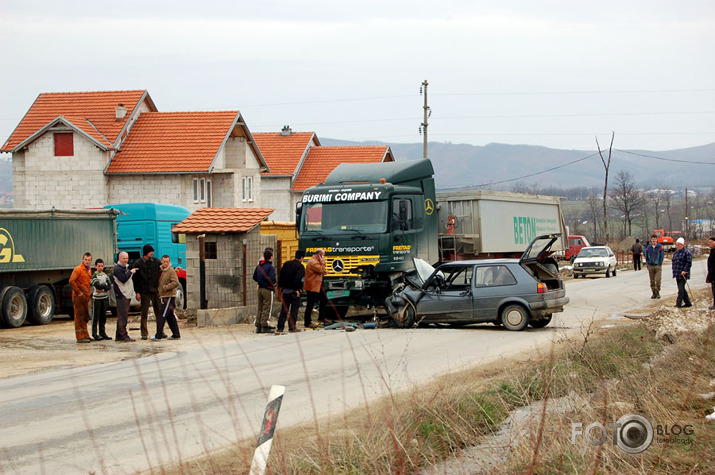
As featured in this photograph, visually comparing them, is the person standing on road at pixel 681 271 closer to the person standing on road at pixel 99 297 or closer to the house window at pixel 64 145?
the person standing on road at pixel 99 297

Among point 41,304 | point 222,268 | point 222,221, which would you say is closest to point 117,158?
point 41,304

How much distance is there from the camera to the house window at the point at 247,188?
162ft

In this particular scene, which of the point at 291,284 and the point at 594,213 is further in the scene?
the point at 594,213

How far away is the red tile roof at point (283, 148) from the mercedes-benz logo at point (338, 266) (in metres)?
39.5

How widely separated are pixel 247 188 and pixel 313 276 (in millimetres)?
30997

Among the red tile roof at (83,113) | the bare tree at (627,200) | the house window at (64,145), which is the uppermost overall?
the red tile roof at (83,113)

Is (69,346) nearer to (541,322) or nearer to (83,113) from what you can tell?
(541,322)

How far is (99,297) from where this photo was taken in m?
17.5

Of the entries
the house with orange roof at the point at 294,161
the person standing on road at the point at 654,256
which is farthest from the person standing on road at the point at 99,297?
the house with orange roof at the point at 294,161

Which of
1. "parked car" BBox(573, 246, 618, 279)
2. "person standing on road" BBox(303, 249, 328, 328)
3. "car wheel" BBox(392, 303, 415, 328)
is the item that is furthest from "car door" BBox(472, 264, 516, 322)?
"parked car" BBox(573, 246, 618, 279)

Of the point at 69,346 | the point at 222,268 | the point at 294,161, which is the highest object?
the point at 294,161

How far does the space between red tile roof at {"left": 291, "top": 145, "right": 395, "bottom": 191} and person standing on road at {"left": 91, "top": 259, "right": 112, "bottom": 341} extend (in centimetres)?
4199

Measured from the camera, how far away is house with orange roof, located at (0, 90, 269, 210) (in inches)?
1732

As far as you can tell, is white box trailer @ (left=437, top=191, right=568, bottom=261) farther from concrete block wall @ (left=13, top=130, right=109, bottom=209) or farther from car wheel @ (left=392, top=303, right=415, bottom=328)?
concrete block wall @ (left=13, top=130, right=109, bottom=209)
